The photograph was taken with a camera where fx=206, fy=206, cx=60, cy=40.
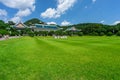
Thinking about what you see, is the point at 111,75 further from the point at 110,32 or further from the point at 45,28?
the point at 45,28

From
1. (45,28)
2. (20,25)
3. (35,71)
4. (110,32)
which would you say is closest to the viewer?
(35,71)

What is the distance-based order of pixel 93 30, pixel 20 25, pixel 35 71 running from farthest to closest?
pixel 20 25, pixel 93 30, pixel 35 71

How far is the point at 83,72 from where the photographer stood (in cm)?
865

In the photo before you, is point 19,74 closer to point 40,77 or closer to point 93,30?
point 40,77

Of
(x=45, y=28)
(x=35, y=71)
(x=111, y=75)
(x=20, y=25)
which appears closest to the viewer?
(x=111, y=75)

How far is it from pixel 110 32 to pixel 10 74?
10800 cm

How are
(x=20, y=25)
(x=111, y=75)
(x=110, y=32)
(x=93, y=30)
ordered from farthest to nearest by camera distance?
(x=20, y=25)
(x=93, y=30)
(x=110, y=32)
(x=111, y=75)

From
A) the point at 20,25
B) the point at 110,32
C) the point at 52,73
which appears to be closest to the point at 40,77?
the point at 52,73

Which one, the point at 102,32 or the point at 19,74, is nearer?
the point at 19,74

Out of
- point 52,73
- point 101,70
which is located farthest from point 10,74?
point 101,70

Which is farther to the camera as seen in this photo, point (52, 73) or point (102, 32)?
point (102, 32)

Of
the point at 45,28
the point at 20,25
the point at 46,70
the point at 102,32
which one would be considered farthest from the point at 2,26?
the point at 46,70

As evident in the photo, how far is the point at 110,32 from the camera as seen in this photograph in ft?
368

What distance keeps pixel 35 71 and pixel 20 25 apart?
157 m
